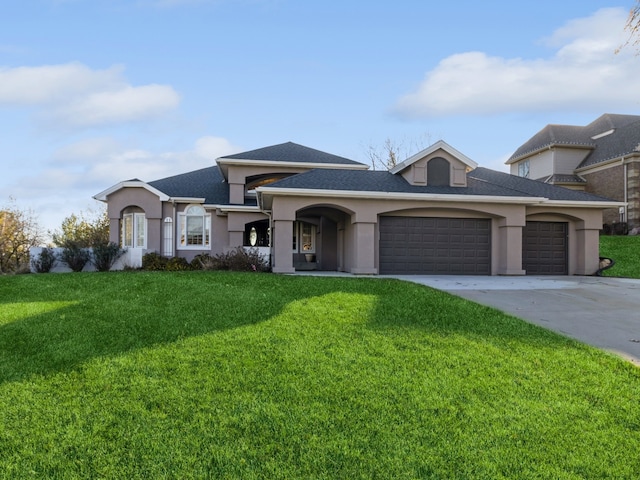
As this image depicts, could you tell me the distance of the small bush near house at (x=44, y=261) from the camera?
19.1 metres

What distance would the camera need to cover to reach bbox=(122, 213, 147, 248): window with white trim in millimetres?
21934

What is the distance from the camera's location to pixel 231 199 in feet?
72.1

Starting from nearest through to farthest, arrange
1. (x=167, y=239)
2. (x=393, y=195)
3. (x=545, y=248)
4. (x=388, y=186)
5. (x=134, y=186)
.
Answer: (x=393, y=195) → (x=388, y=186) → (x=545, y=248) → (x=134, y=186) → (x=167, y=239)

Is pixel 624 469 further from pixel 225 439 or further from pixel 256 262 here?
pixel 256 262

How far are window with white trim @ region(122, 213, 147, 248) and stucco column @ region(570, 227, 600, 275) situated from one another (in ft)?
63.1

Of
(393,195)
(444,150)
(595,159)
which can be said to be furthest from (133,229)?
(595,159)

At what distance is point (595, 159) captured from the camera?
29.9 m

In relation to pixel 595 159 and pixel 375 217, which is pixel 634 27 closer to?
pixel 375 217

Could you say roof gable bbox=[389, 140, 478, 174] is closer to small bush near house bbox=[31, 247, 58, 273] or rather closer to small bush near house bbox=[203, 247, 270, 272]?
small bush near house bbox=[203, 247, 270, 272]

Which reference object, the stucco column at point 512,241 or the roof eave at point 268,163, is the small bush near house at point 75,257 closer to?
the roof eave at point 268,163

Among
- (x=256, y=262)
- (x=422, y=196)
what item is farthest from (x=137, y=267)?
(x=422, y=196)

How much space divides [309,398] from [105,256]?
16.8 meters

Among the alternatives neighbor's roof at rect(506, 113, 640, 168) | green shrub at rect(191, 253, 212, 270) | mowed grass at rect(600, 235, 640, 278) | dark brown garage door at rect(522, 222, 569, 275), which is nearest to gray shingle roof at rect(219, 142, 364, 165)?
green shrub at rect(191, 253, 212, 270)

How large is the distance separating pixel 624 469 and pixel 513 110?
25.1 metres
